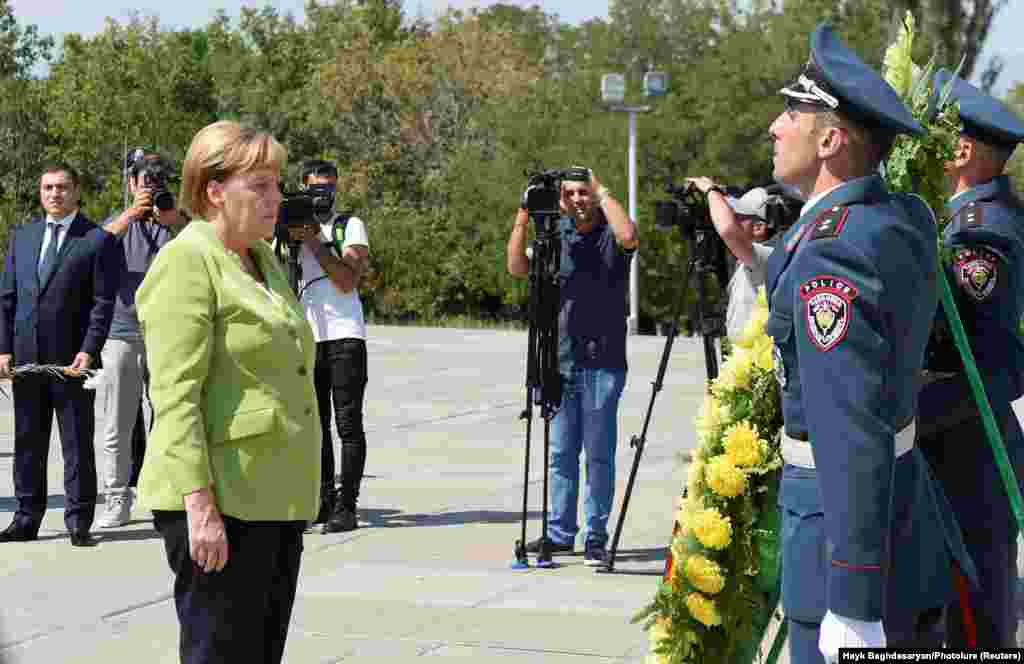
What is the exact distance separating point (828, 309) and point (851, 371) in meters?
0.14

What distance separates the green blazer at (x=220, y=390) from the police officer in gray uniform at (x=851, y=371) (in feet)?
4.41

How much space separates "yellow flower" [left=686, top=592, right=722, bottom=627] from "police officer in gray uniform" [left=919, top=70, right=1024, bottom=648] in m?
0.86

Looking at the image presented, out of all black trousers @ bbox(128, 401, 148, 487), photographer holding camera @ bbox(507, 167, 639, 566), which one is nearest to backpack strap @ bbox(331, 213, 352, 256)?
photographer holding camera @ bbox(507, 167, 639, 566)

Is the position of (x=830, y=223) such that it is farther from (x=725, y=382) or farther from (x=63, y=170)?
(x=63, y=170)

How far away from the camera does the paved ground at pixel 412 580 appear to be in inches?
252

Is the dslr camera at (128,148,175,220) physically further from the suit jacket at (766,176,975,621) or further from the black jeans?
the suit jacket at (766,176,975,621)

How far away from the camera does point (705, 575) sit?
416cm

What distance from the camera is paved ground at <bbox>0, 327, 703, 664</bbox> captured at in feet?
21.0

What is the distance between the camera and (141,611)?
7.01 metres

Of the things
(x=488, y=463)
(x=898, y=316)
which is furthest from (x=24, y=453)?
(x=898, y=316)

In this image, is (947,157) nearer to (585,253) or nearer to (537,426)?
(585,253)

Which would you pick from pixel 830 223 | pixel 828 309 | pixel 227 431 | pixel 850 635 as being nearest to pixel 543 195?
pixel 227 431

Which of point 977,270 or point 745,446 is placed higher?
point 977,270

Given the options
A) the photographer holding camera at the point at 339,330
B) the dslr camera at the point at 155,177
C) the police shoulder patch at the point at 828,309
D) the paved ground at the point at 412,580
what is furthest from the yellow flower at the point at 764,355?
the dslr camera at the point at 155,177
